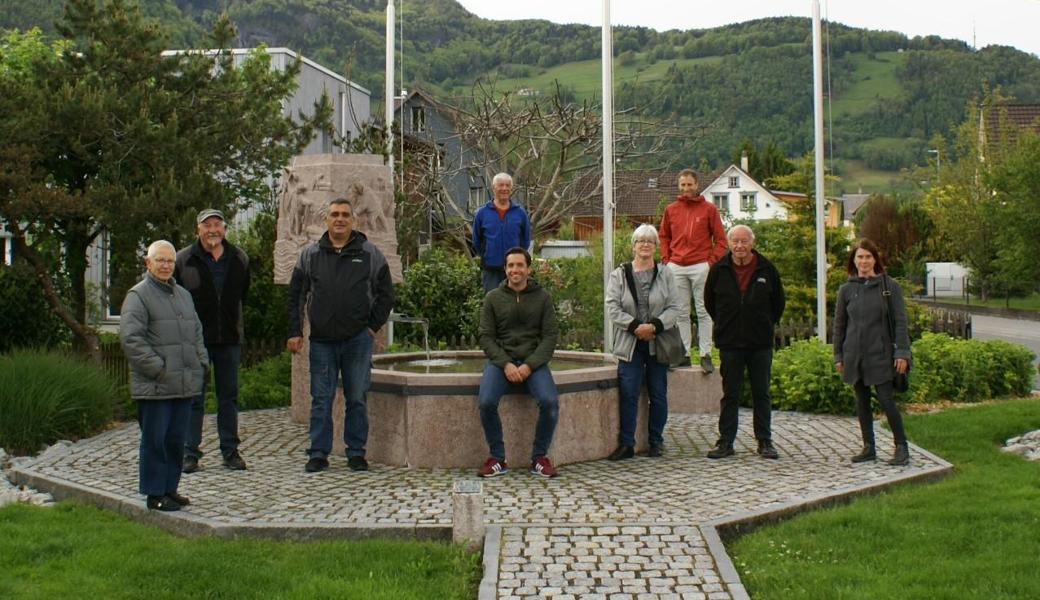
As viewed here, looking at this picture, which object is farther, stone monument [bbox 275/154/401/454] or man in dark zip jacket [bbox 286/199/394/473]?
stone monument [bbox 275/154/401/454]

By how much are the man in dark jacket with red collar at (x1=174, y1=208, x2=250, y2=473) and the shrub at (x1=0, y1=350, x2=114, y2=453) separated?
231 centimetres

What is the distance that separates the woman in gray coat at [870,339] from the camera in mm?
9250

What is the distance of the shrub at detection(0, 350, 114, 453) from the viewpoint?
10.5m

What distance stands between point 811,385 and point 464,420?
510 centimetres


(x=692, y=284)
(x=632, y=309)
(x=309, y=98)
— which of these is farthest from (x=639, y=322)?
(x=309, y=98)

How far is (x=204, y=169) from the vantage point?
1387cm

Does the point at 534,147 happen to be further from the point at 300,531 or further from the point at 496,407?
the point at 300,531

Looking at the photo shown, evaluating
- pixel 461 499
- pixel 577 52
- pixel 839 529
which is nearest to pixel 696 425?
pixel 839 529

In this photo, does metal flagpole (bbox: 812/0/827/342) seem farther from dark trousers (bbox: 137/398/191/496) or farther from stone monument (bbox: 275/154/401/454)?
dark trousers (bbox: 137/398/191/496)

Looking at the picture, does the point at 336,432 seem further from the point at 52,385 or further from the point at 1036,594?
the point at 1036,594

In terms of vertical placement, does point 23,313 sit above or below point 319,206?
below

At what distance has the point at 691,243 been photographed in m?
11.7

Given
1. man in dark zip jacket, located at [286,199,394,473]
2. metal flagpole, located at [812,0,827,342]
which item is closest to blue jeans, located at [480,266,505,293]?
man in dark zip jacket, located at [286,199,394,473]

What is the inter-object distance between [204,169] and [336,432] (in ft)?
17.2
